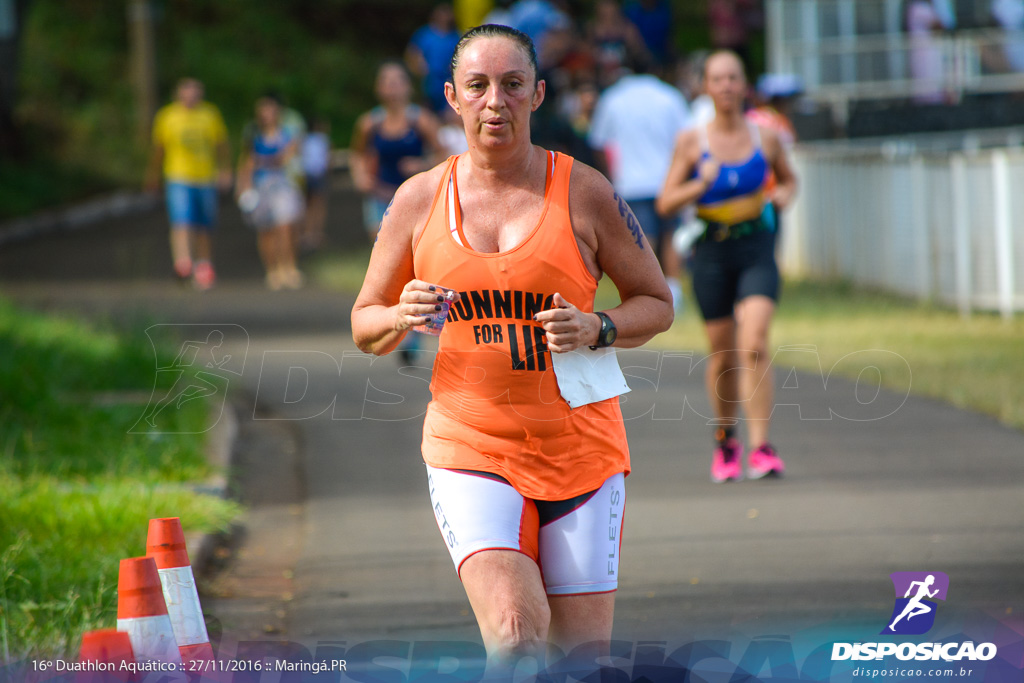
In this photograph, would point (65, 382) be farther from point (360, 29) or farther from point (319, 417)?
point (360, 29)

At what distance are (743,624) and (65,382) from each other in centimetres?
598

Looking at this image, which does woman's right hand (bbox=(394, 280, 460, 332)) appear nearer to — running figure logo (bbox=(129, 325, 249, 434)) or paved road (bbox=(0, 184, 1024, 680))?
paved road (bbox=(0, 184, 1024, 680))

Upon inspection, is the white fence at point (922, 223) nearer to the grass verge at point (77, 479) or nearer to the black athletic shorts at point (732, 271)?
the black athletic shorts at point (732, 271)

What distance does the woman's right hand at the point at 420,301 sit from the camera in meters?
3.67

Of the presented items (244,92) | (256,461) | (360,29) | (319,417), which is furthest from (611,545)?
(360,29)

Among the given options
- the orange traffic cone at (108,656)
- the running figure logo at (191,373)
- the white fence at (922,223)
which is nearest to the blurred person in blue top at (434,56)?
the white fence at (922,223)

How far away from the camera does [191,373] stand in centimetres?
1054

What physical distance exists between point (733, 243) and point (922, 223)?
7.46m

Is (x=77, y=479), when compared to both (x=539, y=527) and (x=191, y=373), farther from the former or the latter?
(x=539, y=527)

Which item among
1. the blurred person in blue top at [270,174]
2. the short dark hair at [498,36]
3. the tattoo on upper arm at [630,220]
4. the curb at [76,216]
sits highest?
the curb at [76,216]

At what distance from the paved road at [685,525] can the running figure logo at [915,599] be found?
0.23 ft

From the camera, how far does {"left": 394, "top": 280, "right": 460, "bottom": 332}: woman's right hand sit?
3670mm

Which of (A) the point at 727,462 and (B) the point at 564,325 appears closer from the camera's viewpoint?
(B) the point at 564,325

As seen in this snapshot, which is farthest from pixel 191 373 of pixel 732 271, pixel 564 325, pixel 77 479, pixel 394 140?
pixel 564 325
